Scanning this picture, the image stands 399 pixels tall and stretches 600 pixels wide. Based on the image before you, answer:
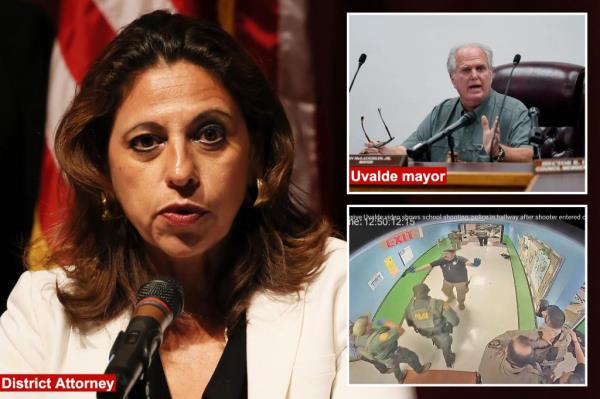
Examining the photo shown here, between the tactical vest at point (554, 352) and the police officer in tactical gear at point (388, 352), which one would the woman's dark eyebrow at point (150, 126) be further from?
the tactical vest at point (554, 352)

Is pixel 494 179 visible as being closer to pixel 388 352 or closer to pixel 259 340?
pixel 388 352

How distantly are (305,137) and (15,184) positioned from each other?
2.10 feet

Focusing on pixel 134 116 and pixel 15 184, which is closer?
pixel 134 116

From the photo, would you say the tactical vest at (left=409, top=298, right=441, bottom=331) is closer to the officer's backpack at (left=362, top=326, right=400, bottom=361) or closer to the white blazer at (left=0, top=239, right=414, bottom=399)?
the officer's backpack at (left=362, top=326, right=400, bottom=361)

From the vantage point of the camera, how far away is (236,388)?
1.75m

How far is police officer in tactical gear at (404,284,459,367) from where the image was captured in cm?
189

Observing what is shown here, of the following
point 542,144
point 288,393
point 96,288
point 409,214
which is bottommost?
point 288,393

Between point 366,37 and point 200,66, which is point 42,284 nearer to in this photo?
point 200,66

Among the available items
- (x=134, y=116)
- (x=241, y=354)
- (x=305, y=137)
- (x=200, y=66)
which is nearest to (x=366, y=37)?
(x=305, y=137)

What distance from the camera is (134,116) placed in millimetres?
1704

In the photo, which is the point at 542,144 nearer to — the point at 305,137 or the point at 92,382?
the point at 305,137

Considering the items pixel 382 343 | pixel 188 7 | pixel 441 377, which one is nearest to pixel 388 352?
pixel 382 343

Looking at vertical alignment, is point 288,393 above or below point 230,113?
below

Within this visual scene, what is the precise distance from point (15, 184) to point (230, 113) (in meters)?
0.52
